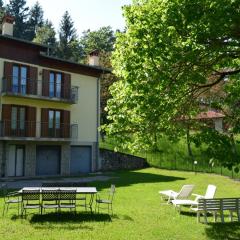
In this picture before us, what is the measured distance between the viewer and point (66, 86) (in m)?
32.1

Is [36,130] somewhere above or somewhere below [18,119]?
below

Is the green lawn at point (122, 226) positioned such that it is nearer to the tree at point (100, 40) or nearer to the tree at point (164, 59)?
the tree at point (164, 59)

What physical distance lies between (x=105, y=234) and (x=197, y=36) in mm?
5389

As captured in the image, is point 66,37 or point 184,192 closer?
point 184,192

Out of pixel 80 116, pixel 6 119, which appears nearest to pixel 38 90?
pixel 6 119

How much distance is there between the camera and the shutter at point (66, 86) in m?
31.8

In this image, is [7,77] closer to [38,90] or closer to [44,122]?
[38,90]

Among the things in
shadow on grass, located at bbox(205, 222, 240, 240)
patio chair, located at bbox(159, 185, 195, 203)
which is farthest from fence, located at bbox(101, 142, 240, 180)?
shadow on grass, located at bbox(205, 222, 240, 240)

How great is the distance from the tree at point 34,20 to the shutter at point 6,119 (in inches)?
2693

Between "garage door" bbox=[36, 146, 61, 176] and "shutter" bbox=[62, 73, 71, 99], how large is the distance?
4041 mm

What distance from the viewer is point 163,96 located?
11016 mm

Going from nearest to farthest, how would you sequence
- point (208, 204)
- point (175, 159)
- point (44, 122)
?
1. point (208, 204)
2. point (44, 122)
3. point (175, 159)

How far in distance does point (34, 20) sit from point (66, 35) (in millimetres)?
18167

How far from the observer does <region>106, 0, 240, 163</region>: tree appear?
376 inches
